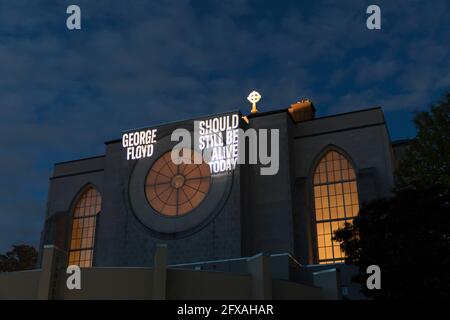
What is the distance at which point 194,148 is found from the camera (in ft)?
149

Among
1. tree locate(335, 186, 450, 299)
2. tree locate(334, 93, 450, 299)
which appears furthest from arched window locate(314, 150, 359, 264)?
tree locate(335, 186, 450, 299)

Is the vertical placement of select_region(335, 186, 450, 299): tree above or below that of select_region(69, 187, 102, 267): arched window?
below

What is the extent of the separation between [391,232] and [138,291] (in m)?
13.8

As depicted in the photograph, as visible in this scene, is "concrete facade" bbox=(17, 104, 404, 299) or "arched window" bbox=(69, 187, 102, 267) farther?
"arched window" bbox=(69, 187, 102, 267)

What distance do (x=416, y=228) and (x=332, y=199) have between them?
56.9 feet

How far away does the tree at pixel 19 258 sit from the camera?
72.1 metres

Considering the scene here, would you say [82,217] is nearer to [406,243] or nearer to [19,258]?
[19,258]

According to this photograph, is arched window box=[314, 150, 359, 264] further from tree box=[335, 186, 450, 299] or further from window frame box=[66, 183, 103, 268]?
window frame box=[66, 183, 103, 268]

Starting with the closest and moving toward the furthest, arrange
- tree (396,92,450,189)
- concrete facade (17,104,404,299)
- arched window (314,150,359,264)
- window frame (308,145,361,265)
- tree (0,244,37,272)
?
tree (396,92,450,189), concrete facade (17,104,404,299), window frame (308,145,361,265), arched window (314,150,359,264), tree (0,244,37,272)

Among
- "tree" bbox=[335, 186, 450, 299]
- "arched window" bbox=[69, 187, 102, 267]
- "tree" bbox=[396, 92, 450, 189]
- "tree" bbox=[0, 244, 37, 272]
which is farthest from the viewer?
"tree" bbox=[0, 244, 37, 272]

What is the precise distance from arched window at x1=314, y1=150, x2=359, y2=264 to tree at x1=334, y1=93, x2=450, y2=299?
1169cm

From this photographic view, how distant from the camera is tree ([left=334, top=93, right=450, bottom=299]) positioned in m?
25.7

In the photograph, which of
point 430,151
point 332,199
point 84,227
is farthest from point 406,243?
point 84,227
